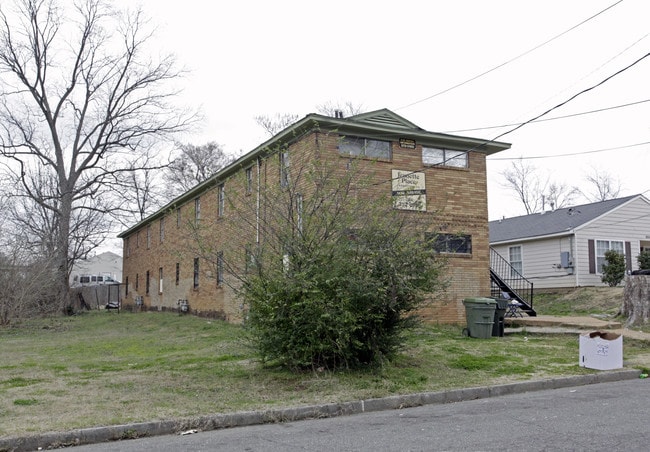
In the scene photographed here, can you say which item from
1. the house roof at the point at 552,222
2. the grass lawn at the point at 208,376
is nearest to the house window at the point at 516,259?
the house roof at the point at 552,222

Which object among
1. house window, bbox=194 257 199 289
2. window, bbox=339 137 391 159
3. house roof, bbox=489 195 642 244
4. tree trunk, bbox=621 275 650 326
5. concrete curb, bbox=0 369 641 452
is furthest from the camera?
house roof, bbox=489 195 642 244

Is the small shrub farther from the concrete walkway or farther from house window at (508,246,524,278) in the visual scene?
the concrete walkway

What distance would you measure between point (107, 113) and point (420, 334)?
26.8 metres

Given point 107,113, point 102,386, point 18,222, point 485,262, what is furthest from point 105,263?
point 102,386

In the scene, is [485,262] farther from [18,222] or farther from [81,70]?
[18,222]

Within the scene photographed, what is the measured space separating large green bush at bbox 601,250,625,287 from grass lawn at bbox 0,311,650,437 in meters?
11.1

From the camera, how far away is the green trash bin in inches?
553

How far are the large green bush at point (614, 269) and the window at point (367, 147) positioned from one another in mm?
11985

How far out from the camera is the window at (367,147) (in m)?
16.9

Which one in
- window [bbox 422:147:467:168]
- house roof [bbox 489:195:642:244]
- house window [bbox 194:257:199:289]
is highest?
window [bbox 422:147:467:168]

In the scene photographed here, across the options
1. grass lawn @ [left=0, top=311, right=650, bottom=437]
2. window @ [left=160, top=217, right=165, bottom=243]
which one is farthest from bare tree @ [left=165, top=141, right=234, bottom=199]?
grass lawn @ [left=0, top=311, right=650, bottom=437]

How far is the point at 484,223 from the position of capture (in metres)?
18.8

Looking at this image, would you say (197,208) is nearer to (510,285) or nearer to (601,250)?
(510,285)

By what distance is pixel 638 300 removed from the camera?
15.7m
